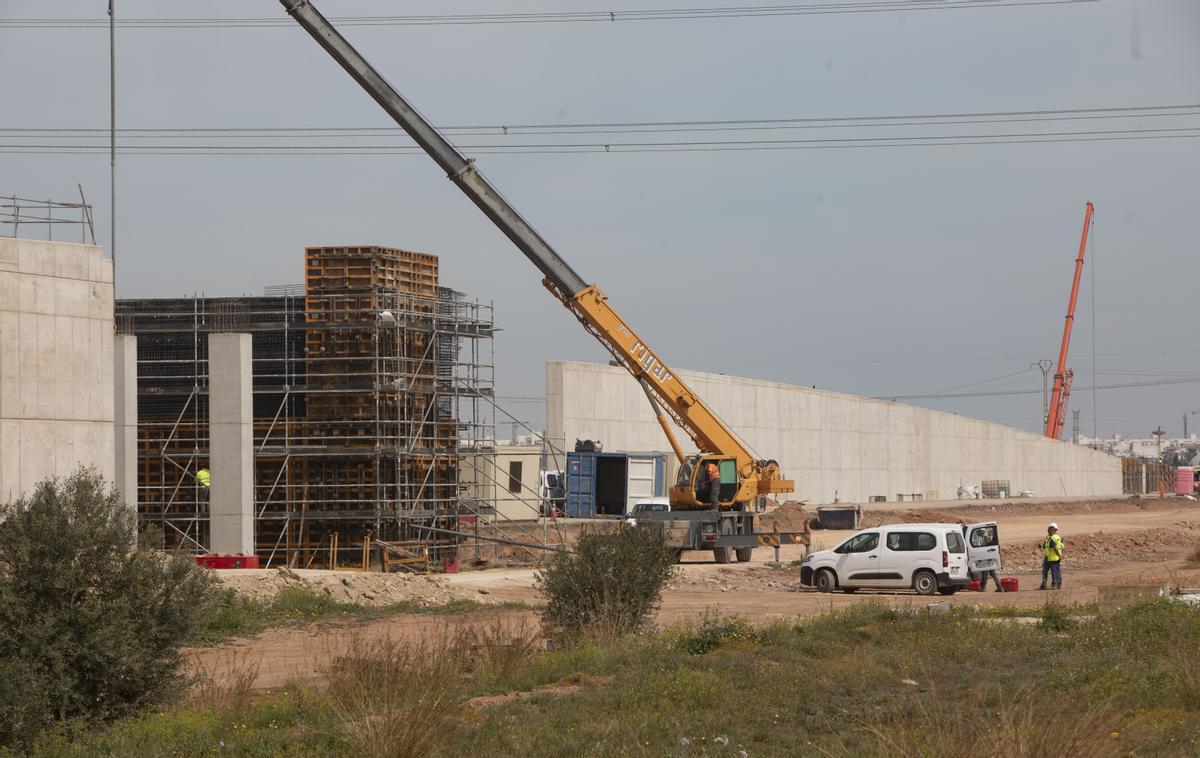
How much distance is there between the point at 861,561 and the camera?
2853cm

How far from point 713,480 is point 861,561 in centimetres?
807

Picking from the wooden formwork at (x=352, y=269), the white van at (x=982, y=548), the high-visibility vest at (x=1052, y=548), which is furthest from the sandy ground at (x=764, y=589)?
the wooden formwork at (x=352, y=269)

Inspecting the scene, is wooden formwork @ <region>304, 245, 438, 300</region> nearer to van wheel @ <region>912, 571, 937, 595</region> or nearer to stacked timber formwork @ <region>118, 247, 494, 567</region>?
stacked timber formwork @ <region>118, 247, 494, 567</region>

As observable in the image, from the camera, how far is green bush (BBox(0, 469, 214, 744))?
1257cm

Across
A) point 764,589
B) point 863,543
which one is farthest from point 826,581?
point 764,589

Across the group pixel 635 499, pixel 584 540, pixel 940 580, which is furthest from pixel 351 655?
pixel 635 499

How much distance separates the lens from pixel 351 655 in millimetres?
15867

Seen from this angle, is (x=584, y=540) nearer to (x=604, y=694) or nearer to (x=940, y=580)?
(x=604, y=694)

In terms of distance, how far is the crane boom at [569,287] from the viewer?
1259 inches

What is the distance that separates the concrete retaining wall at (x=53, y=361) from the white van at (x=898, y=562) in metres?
16.7

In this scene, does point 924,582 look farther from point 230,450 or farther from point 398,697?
→ point 230,450

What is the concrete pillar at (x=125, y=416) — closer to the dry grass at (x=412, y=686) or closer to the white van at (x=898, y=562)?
the dry grass at (x=412, y=686)

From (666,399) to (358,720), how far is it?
2492cm

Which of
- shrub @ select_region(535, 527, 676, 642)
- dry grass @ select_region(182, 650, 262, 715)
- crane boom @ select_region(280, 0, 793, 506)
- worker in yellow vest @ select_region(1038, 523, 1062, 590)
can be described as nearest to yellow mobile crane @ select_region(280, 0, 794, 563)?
crane boom @ select_region(280, 0, 793, 506)
